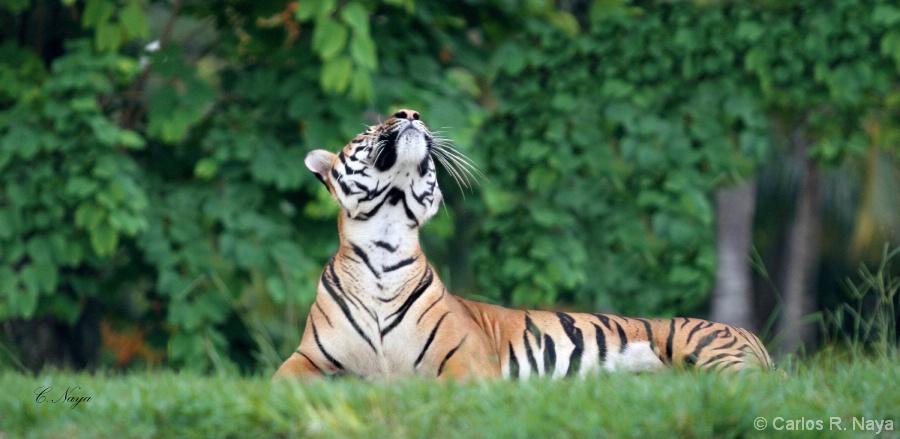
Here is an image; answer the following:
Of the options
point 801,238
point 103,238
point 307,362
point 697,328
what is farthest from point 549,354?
point 801,238

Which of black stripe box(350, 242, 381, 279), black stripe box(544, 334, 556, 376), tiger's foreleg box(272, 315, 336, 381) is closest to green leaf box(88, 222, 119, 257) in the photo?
tiger's foreleg box(272, 315, 336, 381)

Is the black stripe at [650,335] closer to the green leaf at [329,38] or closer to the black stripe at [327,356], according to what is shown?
the black stripe at [327,356]

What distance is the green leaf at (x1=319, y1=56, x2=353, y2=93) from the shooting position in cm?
630

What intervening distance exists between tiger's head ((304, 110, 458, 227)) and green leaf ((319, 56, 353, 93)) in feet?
6.21

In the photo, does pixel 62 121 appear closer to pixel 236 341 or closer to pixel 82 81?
pixel 82 81

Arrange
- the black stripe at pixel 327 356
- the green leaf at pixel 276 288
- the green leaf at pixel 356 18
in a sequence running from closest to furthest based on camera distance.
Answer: the black stripe at pixel 327 356
the green leaf at pixel 356 18
the green leaf at pixel 276 288

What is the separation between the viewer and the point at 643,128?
738 centimetres

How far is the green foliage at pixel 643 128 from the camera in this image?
23.5 ft

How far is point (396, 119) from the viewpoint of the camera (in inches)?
169

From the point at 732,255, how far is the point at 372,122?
4492 millimetres

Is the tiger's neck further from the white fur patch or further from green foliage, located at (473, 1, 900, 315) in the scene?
green foliage, located at (473, 1, 900, 315)

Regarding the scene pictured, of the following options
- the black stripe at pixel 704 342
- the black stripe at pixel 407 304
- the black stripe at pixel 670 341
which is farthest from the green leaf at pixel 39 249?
the black stripe at pixel 704 342

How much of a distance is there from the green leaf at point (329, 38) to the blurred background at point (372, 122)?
0.5 inches

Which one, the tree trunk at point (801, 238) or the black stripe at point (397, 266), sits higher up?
the black stripe at point (397, 266)
